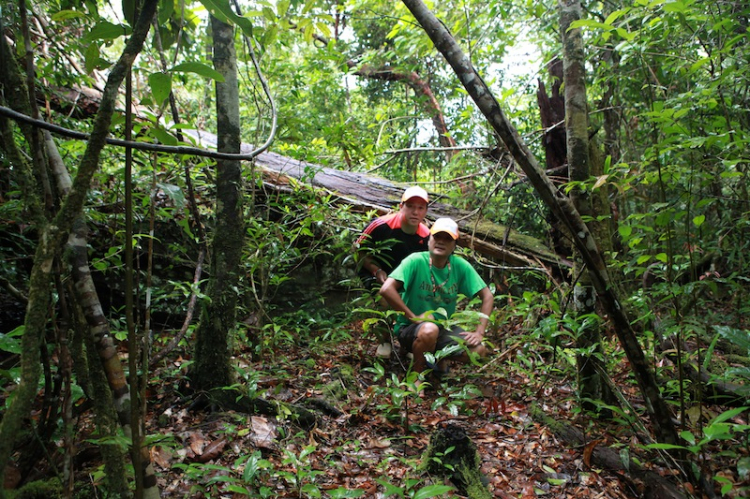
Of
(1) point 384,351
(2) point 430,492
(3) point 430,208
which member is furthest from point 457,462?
(3) point 430,208

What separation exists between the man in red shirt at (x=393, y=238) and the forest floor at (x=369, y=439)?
1.14m

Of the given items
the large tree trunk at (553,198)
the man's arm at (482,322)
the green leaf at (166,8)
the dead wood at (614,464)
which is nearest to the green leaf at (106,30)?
the green leaf at (166,8)

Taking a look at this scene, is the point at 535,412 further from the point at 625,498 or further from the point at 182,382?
the point at 182,382

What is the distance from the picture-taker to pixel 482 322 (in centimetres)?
362

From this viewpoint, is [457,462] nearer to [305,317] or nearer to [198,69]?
[198,69]

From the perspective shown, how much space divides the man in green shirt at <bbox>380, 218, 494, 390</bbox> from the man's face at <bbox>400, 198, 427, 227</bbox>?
0.52 m

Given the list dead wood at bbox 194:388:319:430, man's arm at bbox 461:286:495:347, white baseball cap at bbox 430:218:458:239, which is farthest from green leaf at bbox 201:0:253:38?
white baseball cap at bbox 430:218:458:239

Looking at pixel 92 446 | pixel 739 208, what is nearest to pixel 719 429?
pixel 92 446

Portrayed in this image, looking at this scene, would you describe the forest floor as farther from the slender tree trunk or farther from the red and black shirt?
the red and black shirt

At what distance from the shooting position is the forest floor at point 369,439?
85.3 inches

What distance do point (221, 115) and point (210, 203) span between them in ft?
7.34

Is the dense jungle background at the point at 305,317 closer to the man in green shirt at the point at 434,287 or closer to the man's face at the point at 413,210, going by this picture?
the man in green shirt at the point at 434,287

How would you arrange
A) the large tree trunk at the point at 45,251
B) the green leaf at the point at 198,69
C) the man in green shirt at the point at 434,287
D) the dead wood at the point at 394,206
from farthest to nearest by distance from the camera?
the dead wood at the point at 394,206
the man in green shirt at the point at 434,287
the green leaf at the point at 198,69
the large tree trunk at the point at 45,251

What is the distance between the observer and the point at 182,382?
115 inches
